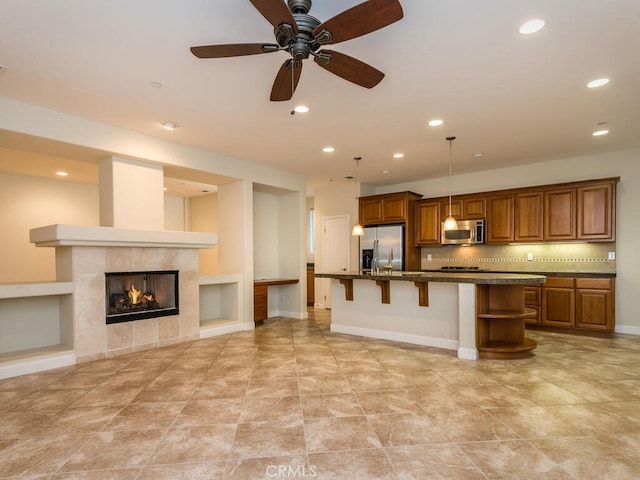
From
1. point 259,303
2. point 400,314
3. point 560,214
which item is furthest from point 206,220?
point 560,214

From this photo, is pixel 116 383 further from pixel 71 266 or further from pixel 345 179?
pixel 345 179

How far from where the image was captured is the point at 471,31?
252 cm

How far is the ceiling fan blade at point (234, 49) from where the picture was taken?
85.2 inches

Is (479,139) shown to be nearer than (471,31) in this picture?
No

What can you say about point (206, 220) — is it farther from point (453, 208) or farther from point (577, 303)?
A: point (577, 303)

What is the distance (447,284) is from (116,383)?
375 centimetres

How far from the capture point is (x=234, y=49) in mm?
2197

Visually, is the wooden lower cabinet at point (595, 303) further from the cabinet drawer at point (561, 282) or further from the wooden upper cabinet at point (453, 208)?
the wooden upper cabinet at point (453, 208)

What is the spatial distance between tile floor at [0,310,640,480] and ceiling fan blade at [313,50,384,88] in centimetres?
242

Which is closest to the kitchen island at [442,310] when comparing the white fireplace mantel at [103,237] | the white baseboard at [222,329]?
the white baseboard at [222,329]

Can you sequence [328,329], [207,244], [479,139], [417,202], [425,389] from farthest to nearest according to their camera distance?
[417,202] < [328,329] < [207,244] < [479,139] < [425,389]

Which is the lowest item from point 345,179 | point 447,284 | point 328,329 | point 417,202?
point 328,329

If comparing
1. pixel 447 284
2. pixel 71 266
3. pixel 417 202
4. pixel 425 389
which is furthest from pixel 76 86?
pixel 417 202

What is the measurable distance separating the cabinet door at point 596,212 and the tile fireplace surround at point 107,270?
18.8 feet
